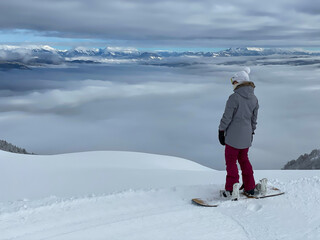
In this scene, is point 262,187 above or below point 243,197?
above

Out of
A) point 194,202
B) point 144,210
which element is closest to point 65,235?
point 144,210

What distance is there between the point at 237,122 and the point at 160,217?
165cm

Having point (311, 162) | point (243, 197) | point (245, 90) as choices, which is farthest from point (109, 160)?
point (311, 162)

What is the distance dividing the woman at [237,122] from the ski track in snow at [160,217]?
0.58 metres

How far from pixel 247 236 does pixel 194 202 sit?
3.70ft

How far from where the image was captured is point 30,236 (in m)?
4.00

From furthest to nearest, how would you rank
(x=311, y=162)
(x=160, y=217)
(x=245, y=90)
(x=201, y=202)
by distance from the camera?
(x=311, y=162) → (x=201, y=202) → (x=245, y=90) → (x=160, y=217)

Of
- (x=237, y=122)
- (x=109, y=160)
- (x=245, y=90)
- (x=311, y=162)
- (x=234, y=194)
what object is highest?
(x=245, y=90)

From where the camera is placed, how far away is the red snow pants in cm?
504

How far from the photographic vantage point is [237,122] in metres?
4.92

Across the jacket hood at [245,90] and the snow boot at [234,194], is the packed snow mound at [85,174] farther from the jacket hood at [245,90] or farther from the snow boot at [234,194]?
the jacket hood at [245,90]

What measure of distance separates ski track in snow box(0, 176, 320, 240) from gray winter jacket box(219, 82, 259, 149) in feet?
2.88

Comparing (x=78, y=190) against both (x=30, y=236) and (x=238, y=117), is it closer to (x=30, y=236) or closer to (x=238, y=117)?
(x=30, y=236)

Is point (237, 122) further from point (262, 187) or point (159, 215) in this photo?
point (159, 215)
